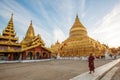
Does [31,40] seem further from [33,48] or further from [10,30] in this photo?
[10,30]

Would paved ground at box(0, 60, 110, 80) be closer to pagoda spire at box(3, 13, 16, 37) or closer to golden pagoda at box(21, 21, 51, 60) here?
A: golden pagoda at box(21, 21, 51, 60)

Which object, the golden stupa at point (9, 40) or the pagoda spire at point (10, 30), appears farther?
the pagoda spire at point (10, 30)

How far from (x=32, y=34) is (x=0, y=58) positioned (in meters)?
12.4

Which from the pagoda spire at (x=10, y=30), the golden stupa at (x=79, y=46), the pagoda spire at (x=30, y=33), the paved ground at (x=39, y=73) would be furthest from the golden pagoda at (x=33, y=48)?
the paved ground at (x=39, y=73)

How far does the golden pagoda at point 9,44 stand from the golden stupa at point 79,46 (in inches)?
711

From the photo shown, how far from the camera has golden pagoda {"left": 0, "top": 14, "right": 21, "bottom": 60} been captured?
70.3 ft

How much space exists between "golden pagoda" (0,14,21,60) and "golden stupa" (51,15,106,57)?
1807cm

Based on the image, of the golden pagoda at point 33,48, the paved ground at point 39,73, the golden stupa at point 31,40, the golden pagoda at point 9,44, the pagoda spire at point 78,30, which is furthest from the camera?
the pagoda spire at point 78,30

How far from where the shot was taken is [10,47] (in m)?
22.7

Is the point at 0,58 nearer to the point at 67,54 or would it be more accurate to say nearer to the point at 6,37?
the point at 6,37

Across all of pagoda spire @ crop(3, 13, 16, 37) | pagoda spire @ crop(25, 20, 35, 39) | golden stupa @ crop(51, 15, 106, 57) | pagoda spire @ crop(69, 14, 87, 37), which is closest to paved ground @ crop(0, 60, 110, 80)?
pagoda spire @ crop(3, 13, 16, 37)

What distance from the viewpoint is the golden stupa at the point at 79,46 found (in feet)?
105

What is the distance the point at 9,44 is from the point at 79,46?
69.7 ft

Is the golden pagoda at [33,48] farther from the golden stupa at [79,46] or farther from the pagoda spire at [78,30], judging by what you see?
the pagoda spire at [78,30]
